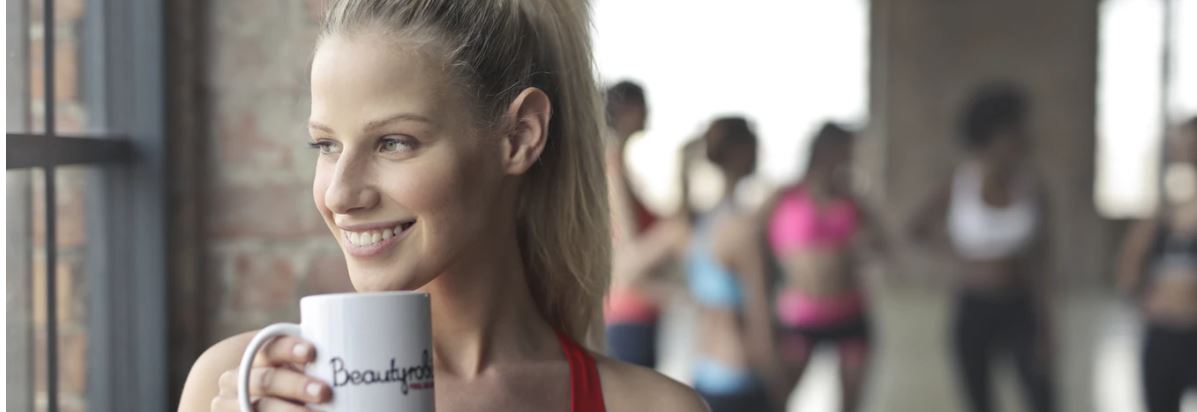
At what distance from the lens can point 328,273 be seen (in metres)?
1.53

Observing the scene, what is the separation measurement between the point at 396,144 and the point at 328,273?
566mm

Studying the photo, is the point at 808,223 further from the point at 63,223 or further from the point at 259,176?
the point at 63,223

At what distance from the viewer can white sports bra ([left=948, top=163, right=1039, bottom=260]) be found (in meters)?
4.70

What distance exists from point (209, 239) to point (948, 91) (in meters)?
12.8

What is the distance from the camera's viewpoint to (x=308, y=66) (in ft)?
4.14

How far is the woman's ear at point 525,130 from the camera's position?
109cm

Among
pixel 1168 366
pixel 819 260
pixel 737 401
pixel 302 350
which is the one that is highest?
pixel 302 350

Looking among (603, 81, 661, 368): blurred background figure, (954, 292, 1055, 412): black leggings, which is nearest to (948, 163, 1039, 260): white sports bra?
(954, 292, 1055, 412): black leggings

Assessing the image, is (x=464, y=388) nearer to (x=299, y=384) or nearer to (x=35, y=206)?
(x=299, y=384)

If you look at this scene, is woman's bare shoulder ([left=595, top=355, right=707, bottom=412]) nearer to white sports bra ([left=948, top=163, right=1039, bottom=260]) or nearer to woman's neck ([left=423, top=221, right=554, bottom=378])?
woman's neck ([left=423, top=221, right=554, bottom=378])

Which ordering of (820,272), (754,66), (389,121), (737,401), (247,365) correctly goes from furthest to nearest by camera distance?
(754,66)
(820,272)
(737,401)
(389,121)
(247,365)

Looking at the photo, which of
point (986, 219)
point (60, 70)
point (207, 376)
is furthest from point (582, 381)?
point (986, 219)

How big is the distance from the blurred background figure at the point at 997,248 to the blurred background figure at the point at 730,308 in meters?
0.92

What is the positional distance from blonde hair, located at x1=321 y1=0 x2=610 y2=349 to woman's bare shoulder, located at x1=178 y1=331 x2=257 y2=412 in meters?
0.29
